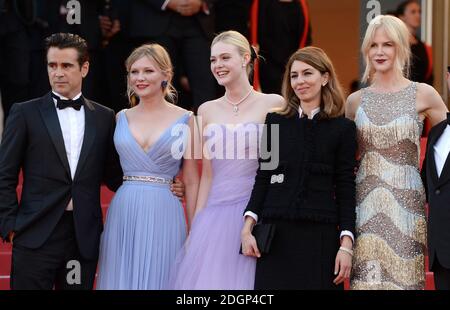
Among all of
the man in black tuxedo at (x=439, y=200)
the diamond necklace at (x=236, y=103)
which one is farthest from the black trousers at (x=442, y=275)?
the diamond necklace at (x=236, y=103)

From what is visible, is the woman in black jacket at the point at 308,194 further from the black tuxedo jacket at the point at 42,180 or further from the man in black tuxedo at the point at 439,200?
the black tuxedo jacket at the point at 42,180

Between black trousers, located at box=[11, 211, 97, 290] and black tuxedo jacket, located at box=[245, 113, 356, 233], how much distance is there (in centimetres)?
94

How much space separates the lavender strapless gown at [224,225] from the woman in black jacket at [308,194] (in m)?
0.19

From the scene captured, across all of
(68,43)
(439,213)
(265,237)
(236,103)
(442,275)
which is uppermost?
(68,43)

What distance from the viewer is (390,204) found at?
16.2ft

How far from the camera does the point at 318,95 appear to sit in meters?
5.00

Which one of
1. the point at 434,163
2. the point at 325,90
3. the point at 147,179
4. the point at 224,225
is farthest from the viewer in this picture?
the point at 147,179

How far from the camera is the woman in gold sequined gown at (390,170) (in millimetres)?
4914

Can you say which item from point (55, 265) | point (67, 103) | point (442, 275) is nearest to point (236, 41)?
point (67, 103)

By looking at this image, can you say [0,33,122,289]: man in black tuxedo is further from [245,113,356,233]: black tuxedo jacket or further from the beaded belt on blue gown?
[245,113,356,233]: black tuxedo jacket

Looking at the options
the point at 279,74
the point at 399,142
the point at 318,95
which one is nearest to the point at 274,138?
the point at 318,95

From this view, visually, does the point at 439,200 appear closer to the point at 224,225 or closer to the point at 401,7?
the point at 224,225

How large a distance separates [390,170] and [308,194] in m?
0.46
